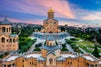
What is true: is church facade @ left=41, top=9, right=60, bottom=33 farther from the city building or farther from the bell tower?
the city building

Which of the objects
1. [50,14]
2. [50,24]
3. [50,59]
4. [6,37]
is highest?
[50,14]

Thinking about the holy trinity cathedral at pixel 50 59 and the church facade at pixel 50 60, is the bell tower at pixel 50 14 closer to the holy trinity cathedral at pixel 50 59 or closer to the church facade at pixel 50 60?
the holy trinity cathedral at pixel 50 59

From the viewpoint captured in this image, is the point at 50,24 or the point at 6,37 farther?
the point at 50,24

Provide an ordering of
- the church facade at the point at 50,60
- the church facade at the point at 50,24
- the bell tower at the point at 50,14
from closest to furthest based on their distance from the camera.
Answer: the church facade at the point at 50,60 → the bell tower at the point at 50,14 → the church facade at the point at 50,24

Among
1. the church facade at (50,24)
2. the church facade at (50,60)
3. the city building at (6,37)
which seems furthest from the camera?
the church facade at (50,24)

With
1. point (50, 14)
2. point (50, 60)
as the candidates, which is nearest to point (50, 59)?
point (50, 60)

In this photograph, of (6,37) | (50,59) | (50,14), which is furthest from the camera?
(50,14)

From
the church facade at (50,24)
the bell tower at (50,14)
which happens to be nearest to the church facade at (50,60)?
the church facade at (50,24)

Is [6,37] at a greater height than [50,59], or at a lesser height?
greater

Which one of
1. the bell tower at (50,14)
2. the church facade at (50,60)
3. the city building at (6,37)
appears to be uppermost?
the bell tower at (50,14)

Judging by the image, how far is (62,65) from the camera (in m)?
31.0

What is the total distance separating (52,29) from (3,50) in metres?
26.7

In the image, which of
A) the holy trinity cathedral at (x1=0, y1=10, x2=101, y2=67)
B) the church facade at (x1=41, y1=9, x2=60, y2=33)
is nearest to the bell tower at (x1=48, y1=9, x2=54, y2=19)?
the church facade at (x1=41, y1=9, x2=60, y2=33)

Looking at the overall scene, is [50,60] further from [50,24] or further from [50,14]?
[50,14]
